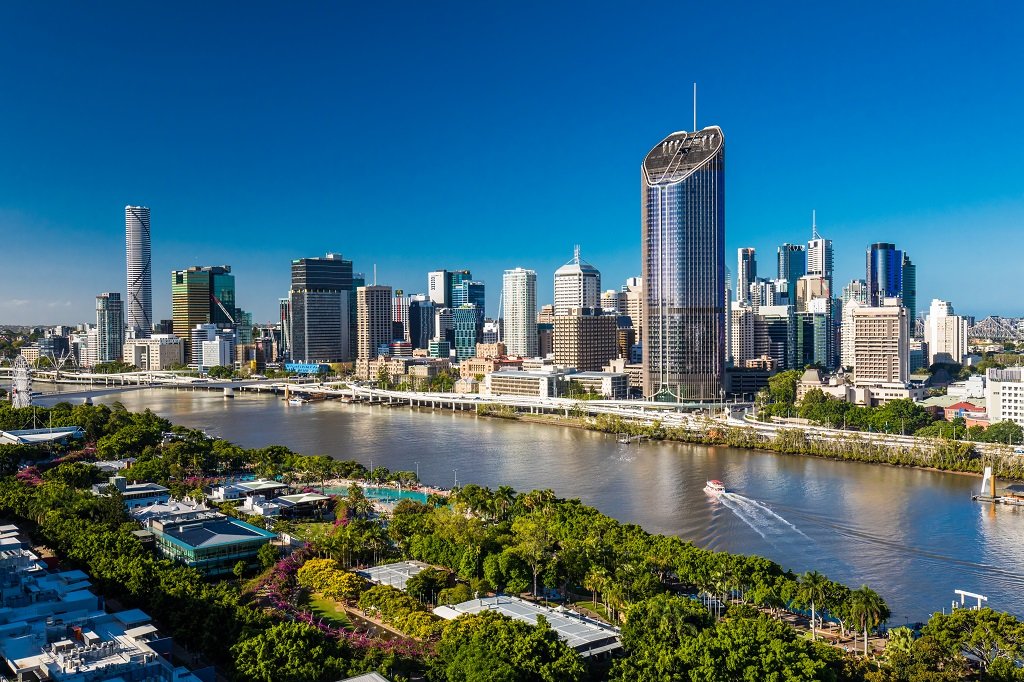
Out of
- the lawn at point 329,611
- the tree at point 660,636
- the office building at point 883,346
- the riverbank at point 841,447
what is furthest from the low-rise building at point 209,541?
the office building at point 883,346

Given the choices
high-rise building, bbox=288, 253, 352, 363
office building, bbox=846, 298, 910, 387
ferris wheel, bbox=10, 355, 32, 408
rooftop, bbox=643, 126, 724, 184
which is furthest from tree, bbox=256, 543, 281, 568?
high-rise building, bbox=288, 253, 352, 363

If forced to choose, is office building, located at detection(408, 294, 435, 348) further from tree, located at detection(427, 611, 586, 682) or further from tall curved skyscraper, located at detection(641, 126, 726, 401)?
tree, located at detection(427, 611, 586, 682)

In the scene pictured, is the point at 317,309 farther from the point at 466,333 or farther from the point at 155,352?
the point at 155,352

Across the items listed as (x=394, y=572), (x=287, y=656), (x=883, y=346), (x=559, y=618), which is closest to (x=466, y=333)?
(x=883, y=346)

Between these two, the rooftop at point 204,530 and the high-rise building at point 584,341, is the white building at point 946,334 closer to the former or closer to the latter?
the high-rise building at point 584,341

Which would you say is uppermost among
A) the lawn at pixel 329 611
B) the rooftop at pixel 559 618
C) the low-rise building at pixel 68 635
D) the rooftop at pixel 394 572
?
the low-rise building at pixel 68 635

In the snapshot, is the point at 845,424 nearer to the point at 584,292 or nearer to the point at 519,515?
the point at 519,515

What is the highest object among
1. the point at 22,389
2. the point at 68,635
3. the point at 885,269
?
the point at 885,269
